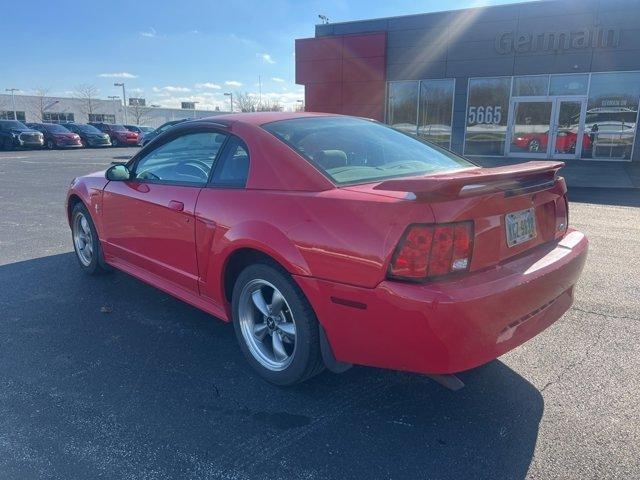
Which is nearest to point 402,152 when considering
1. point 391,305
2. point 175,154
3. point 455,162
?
point 455,162

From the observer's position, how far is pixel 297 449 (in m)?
2.29

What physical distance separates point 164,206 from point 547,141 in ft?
56.4

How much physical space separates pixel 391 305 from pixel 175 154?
90.3 inches

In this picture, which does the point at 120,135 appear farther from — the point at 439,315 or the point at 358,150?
the point at 439,315

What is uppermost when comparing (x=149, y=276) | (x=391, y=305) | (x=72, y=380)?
(x=391, y=305)

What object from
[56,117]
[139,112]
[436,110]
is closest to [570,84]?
[436,110]

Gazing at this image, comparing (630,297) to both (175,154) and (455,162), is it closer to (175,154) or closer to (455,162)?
(455,162)

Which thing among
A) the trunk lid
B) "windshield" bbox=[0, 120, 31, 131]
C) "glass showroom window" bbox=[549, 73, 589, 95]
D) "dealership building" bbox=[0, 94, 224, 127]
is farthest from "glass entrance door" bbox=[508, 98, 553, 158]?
"dealership building" bbox=[0, 94, 224, 127]

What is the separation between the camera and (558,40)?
1641 cm

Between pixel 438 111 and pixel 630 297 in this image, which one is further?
pixel 438 111

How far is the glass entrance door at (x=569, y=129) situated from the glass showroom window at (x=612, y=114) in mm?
193

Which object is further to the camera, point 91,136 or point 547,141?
point 91,136

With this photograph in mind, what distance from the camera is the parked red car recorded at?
666 inches

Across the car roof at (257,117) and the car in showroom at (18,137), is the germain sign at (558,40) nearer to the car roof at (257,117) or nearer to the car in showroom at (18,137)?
the car roof at (257,117)
